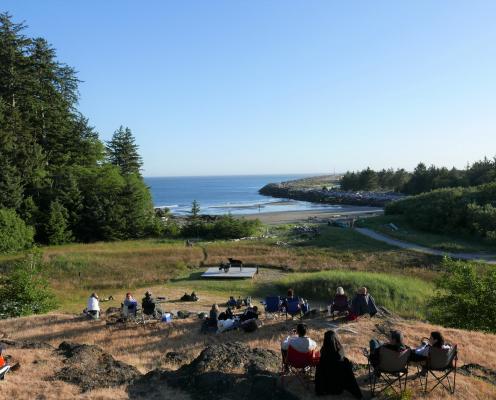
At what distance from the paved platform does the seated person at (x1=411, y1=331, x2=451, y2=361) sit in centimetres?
2037

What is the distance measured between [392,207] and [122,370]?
2279 inches

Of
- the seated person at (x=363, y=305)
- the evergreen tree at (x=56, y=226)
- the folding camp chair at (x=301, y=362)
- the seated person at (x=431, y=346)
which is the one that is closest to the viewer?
the seated person at (x=431, y=346)

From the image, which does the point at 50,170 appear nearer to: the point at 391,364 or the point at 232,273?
the point at 232,273

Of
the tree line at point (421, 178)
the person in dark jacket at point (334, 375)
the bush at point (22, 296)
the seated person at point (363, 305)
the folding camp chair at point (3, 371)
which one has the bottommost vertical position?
the bush at point (22, 296)

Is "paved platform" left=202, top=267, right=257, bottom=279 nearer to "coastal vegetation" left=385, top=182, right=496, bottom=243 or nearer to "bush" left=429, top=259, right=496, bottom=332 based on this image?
"bush" left=429, top=259, right=496, bottom=332

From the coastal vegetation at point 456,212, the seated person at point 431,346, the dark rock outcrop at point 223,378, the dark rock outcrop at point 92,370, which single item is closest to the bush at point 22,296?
the dark rock outcrop at point 92,370

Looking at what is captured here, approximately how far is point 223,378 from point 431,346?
171 inches

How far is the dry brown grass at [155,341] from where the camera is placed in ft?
30.7

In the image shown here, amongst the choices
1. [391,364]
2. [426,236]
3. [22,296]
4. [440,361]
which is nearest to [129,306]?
[22,296]

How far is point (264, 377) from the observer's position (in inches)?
364

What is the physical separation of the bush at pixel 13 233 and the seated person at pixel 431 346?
1517 inches

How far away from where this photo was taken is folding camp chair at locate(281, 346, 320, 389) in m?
9.34

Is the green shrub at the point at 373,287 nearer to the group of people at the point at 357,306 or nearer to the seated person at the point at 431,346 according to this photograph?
the group of people at the point at 357,306

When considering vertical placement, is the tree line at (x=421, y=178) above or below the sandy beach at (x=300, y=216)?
above
